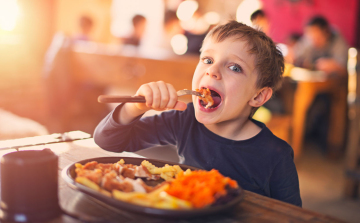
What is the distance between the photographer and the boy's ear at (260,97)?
122cm

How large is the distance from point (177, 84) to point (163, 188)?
2.51 metres

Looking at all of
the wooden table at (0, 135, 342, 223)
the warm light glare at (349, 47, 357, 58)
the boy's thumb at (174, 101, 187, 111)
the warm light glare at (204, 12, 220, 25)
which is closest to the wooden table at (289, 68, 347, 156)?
the warm light glare at (349, 47, 357, 58)

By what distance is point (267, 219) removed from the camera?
0.65m

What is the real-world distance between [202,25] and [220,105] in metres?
5.33

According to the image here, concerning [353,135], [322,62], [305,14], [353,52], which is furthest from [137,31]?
[353,135]

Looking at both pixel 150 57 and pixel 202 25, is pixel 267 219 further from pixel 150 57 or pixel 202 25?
pixel 202 25

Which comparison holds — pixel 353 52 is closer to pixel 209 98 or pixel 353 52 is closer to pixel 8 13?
pixel 209 98

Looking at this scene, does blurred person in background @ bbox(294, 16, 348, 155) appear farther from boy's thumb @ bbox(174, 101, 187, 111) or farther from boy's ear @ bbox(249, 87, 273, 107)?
boy's thumb @ bbox(174, 101, 187, 111)

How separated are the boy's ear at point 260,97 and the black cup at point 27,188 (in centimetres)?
79

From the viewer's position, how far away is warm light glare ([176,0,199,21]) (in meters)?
7.40

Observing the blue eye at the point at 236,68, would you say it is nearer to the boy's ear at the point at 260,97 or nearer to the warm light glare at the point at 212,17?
the boy's ear at the point at 260,97

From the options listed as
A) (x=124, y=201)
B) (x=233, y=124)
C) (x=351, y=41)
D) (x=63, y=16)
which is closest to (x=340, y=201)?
(x=233, y=124)

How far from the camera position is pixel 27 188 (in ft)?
1.89

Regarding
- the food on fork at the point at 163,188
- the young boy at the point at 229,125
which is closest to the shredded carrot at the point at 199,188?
the food on fork at the point at 163,188
